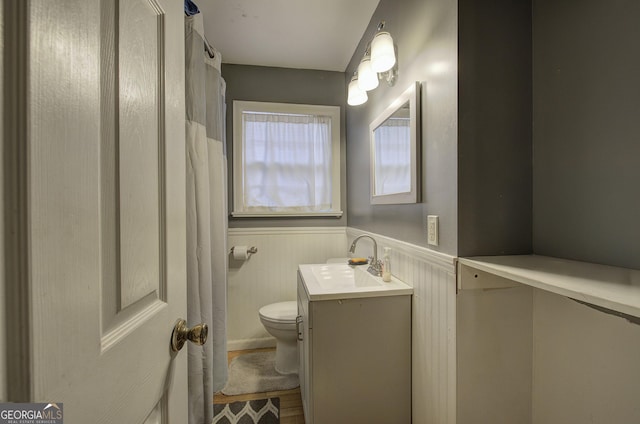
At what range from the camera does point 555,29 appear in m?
0.90

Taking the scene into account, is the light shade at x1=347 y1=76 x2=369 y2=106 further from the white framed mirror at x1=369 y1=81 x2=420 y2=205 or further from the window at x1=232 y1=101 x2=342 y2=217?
the window at x1=232 y1=101 x2=342 y2=217

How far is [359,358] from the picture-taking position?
123 centimetres

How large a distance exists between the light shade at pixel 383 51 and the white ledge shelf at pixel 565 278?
96 cm

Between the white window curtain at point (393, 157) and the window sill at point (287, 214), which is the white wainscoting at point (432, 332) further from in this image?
the window sill at point (287, 214)

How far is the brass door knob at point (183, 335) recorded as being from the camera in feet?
2.01

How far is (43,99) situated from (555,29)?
1329 millimetres

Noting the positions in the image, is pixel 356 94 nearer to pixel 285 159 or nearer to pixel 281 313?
pixel 285 159

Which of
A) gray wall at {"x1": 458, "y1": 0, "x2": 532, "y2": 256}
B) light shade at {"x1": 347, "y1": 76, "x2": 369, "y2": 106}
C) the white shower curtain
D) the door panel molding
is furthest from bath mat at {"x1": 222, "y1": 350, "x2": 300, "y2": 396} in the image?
light shade at {"x1": 347, "y1": 76, "x2": 369, "y2": 106}

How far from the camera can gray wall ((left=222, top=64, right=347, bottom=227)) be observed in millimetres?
2289

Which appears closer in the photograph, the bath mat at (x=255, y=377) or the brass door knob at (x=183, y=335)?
the brass door knob at (x=183, y=335)

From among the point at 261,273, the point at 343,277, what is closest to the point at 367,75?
the point at 343,277

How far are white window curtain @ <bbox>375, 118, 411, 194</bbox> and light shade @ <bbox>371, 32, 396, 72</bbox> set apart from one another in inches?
10.4

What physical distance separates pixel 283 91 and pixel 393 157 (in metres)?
1.37

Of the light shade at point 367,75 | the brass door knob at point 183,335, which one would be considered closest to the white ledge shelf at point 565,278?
the brass door knob at point 183,335
